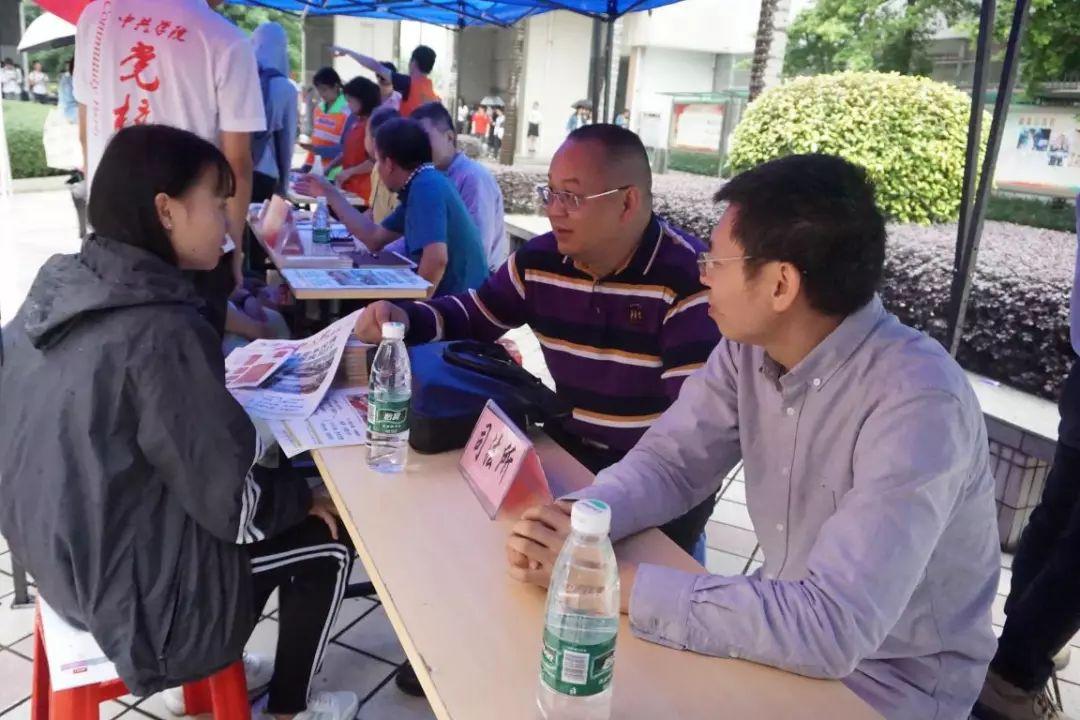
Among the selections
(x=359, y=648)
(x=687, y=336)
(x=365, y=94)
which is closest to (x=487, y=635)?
(x=687, y=336)

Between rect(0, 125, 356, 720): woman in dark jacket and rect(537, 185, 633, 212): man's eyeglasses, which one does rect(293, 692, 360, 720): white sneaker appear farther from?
rect(537, 185, 633, 212): man's eyeglasses

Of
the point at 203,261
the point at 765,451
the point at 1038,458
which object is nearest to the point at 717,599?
the point at 765,451

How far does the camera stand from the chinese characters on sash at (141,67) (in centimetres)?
269

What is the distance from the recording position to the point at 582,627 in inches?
33.6

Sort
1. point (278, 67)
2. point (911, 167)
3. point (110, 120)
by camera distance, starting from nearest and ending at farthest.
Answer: point (110, 120), point (911, 167), point (278, 67)

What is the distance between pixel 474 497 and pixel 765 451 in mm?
504

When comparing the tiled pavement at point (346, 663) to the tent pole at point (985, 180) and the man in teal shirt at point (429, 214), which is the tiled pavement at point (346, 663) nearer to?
the tent pole at point (985, 180)

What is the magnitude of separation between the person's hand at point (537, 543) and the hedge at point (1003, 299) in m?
2.40

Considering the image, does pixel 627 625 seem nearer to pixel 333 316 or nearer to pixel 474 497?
pixel 474 497

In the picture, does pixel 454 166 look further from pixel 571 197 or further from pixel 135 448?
pixel 135 448

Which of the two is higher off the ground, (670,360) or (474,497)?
(670,360)

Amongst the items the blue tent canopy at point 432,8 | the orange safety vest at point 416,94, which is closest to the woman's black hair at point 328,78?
the blue tent canopy at point 432,8

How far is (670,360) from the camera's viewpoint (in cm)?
186

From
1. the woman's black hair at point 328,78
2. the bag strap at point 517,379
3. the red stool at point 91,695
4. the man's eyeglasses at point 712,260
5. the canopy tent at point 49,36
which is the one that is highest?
the canopy tent at point 49,36
